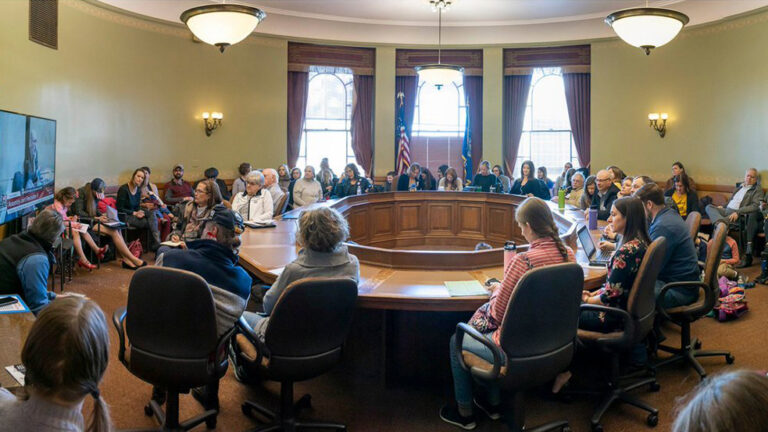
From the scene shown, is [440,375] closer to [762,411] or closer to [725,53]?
[762,411]

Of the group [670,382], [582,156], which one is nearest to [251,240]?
[670,382]

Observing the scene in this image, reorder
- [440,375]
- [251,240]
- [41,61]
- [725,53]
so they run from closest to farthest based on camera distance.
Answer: [440,375] → [251,240] → [41,61] → [725,53]

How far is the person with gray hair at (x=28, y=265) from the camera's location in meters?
2.92

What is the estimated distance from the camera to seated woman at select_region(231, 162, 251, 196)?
31.0 feet

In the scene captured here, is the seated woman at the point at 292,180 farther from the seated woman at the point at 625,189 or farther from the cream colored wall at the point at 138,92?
the seated woman at the point at 625,189

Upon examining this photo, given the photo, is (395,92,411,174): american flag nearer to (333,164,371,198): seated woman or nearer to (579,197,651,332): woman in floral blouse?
(333,164,371,198): seated woman

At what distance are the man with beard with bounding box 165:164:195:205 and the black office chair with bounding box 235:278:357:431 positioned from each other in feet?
21.6

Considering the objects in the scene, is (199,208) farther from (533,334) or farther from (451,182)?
(451,182)

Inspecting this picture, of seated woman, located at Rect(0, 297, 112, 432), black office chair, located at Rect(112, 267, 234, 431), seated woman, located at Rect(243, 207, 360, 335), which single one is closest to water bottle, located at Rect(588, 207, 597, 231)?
seated woman, located at Rect(243, 207, 360, 335)

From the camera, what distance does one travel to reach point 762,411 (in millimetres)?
823

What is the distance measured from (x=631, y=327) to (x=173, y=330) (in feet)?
7.25

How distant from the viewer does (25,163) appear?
5.90 metres

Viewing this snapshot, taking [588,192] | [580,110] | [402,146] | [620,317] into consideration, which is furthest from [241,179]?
[620,317]

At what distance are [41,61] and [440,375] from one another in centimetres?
632
